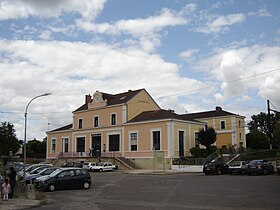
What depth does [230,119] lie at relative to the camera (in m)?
74.1

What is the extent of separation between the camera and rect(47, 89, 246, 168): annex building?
56125 millimetres

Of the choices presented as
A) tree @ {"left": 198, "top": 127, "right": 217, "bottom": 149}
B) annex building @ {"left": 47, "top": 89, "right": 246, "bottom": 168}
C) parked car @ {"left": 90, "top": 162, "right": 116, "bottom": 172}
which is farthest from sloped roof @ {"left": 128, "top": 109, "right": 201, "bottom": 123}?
parked car @ {"left": 90, "top": 162, "right": 116, "bottom": 172}

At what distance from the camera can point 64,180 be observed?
26.1 m

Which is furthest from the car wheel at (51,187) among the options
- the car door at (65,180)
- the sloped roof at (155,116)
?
the sloped roof at (155,116)

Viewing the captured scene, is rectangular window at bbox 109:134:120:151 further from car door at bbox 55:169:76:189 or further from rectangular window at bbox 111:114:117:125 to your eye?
car door at bbox 55:169:76:189

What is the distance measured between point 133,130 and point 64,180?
3416cm

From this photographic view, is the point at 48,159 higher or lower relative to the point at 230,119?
lower

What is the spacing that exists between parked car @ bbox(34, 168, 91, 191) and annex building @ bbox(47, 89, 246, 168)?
25531mm

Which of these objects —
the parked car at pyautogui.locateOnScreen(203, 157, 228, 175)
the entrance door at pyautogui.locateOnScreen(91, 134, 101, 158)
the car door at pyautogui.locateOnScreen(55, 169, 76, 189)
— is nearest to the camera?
the car door at pyautogui.locateOnScreen(55, 169, 76, 189)

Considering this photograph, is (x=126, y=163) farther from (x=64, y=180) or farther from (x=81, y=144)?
(x=64, y=180)

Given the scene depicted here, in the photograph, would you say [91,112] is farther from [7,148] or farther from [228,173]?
[228,173]

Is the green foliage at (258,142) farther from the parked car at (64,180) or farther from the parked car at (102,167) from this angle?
the parked car at (64,180)

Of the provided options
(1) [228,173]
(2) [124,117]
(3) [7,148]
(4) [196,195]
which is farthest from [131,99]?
(4) [196,195]

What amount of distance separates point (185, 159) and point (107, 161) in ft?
41.7
